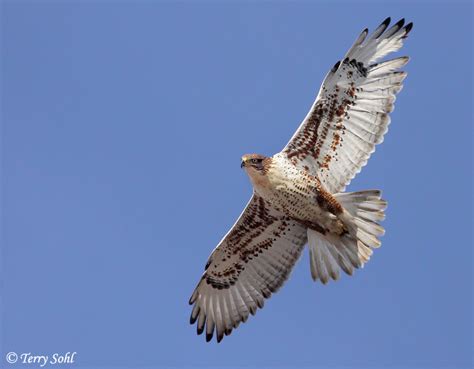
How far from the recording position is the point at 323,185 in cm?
1145

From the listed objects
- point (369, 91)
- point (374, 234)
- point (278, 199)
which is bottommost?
point (374, 234)

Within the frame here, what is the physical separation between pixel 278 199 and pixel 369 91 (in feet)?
6.74

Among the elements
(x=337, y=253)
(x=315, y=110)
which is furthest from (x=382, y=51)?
(x=337, y=253)

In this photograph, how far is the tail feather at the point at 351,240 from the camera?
11016mm

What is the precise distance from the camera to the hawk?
36.2 feet

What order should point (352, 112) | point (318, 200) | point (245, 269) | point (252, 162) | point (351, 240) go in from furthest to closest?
point (245, 269) < point (352, 112) < point (351, 240) < point (318, 200) < point (252, 162)

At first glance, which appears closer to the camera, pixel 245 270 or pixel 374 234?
pixel 374 234

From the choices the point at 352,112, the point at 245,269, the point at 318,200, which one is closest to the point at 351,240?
the point at 318,200

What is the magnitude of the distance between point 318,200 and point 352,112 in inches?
55.6

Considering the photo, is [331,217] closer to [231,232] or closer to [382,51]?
[231,232]

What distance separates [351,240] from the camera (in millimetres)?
11250

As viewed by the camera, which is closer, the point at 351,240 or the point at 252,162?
the point at 252,162

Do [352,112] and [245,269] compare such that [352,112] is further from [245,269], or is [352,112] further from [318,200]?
[245,269]

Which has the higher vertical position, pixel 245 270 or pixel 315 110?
pixel 315 110
